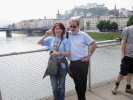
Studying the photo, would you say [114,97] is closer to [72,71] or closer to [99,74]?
[72,71]

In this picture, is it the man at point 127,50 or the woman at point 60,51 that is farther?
the man at point 127,50

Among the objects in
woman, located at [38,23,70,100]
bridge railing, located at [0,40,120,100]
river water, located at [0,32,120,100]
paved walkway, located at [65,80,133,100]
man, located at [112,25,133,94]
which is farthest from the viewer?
river water, located at [0,32,120,100]

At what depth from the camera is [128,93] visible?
9.16 feet

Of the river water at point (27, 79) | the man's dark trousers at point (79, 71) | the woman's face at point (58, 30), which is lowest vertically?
the river water at point (27, 79)

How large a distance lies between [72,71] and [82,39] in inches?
15.9

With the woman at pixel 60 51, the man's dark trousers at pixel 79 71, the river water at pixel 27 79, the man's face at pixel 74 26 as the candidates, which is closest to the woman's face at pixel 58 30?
the woman at pixel 60 51

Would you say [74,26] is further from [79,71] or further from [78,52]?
[79,71]

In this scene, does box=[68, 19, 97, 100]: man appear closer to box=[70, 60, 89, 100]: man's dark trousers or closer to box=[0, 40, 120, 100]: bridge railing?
box=[70, 60, 89, 100]: man's dark trousers

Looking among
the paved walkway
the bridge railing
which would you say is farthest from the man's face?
the paved walkway

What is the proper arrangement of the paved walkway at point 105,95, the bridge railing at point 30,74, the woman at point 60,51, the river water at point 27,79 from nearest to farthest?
the woman at point 60,51 < the paved walkway at point 105,95 < the bridge railing at point 30,74 < the river water at point 27,79

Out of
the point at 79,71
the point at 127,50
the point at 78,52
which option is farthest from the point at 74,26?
the point at 127,50

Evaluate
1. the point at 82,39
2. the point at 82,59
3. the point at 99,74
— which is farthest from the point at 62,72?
the point at 99,74

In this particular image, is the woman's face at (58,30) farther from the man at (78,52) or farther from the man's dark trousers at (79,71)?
the man's dark trousers at (79,71)

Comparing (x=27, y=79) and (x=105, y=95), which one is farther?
Result: (x=27, y=79)
